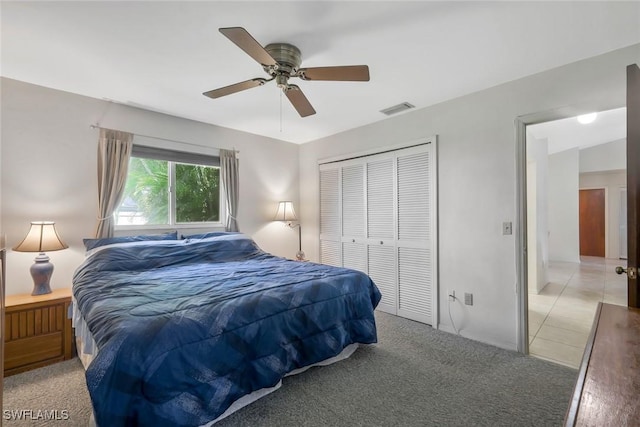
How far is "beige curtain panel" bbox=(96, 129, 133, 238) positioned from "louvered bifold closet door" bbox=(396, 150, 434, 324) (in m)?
3.14

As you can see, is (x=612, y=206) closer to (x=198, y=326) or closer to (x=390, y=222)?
(x=390, y=222)

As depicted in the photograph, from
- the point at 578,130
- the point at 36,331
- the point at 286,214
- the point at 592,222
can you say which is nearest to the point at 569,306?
the point at 578,130

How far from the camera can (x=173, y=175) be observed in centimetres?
370

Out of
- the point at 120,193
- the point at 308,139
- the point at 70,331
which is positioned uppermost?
the point at 308,139

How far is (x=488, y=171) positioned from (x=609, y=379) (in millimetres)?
2268

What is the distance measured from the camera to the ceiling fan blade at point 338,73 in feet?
6.11

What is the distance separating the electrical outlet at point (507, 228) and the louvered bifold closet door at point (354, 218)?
1.69 metres

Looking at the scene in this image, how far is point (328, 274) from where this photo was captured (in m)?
2.56

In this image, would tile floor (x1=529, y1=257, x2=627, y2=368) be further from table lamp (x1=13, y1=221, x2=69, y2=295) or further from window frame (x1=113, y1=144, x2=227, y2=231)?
table lamp (x1=13, y1=221, x2=69, y2=295)

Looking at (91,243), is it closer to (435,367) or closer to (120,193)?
(120,193)

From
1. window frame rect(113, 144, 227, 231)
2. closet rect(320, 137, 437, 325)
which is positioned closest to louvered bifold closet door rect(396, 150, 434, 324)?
closet rect(320, 137, 437, 325)

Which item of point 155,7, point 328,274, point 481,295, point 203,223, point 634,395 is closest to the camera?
point 634,395

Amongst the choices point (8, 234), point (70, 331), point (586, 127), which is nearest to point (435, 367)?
point (70, 331)

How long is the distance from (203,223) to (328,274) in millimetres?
2139
